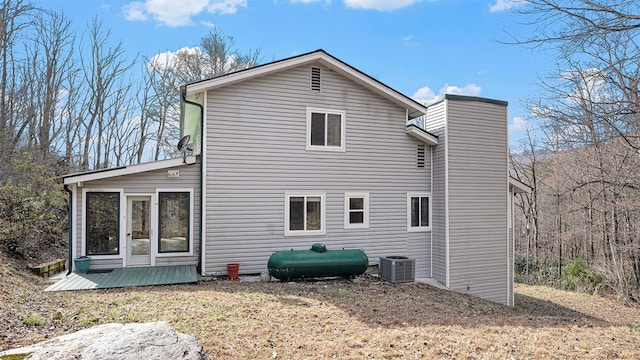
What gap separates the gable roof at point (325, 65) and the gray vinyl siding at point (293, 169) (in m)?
0.24

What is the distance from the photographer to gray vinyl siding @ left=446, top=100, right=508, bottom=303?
1143 centimetres

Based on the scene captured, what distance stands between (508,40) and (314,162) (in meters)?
6.72

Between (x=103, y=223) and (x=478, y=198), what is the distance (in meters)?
10.7

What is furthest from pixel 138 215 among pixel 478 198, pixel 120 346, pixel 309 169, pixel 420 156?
pixel 478 198

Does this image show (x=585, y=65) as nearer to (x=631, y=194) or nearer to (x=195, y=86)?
(x=195, y=86)

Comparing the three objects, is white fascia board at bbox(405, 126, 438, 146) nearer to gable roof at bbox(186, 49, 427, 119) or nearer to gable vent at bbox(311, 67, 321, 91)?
gable roof at bbox(186, 49, 427, 119)

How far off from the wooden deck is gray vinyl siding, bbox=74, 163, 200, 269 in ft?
0.84

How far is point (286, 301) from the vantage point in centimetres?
746

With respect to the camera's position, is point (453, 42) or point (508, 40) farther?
point (453, 42)

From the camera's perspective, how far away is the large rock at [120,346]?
3561 mm

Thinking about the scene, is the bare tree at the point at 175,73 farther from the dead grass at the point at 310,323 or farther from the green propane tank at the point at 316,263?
the green propane tank at the point at 316,263

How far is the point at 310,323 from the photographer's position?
20.0ft

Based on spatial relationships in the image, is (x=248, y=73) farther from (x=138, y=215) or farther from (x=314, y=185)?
(x=138, y=215)

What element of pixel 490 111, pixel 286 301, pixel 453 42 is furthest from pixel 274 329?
pixel 490 111
